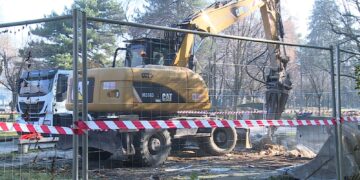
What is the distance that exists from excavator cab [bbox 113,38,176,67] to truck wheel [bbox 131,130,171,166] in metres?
1.83

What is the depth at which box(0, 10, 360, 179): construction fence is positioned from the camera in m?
6.25

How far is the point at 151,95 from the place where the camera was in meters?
10.5

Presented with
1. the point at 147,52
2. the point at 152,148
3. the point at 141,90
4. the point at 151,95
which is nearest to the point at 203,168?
the point at 152,148

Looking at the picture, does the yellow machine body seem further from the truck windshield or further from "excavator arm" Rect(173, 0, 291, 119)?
"excavator arm" Rect(173, 0, 291, 119)

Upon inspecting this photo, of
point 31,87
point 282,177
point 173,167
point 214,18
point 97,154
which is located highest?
point 214,18

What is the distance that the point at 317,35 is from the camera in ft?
171

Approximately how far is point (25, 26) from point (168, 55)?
699 cm

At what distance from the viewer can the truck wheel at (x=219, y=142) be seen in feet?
42.6

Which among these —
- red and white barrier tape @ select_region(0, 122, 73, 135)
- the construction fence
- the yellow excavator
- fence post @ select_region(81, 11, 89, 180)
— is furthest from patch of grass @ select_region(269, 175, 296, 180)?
fence post @ select_region(81, 11, 89, 180)

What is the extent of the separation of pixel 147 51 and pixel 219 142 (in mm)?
3511

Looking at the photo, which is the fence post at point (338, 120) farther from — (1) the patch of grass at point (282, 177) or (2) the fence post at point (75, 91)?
(2) the fence post at point (75, 91)

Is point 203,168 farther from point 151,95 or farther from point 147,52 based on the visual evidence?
point 147,52

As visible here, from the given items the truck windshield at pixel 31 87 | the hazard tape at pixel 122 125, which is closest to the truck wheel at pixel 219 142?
the truck windshield at pixel 31 87

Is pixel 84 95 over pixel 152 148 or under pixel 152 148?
over
